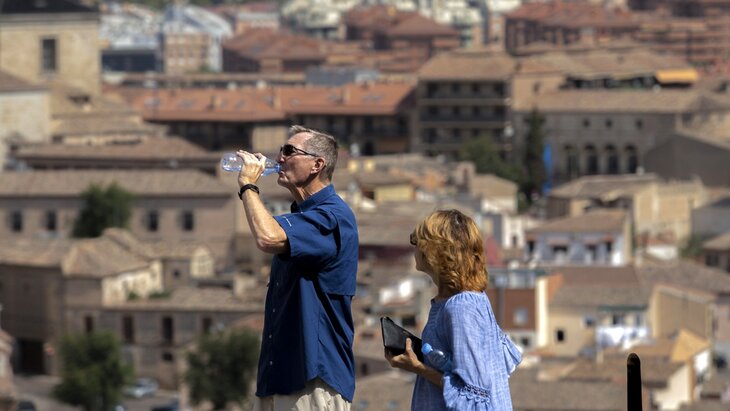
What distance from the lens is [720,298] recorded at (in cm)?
3606

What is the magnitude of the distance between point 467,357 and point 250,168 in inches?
23.8

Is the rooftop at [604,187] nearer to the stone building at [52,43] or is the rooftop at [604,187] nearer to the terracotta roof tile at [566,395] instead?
the stone building at [52,43]

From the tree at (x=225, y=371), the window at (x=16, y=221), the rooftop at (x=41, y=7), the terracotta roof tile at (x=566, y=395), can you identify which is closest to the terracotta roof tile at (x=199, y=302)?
the tree at (x=225, y=371)

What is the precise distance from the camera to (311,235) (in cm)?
519

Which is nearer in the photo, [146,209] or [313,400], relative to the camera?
[313,400]

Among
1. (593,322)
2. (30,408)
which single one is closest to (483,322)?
(30,408)

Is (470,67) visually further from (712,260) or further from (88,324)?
(88,324)

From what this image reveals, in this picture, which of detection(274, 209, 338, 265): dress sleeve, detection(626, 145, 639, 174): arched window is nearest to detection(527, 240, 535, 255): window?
detection(626, 145, 639, 174): arched window

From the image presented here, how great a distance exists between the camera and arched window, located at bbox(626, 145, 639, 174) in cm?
5427

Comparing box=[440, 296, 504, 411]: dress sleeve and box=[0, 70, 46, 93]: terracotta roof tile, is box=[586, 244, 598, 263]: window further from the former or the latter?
box=[440, 296, 504, 411]: dress sleeve

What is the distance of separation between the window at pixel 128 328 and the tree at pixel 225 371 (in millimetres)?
2873

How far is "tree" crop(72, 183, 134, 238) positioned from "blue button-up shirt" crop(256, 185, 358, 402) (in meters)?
32.9

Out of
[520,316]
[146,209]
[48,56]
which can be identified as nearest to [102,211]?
[146,209]

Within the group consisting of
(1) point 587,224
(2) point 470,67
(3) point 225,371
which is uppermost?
(2) point 470,67
